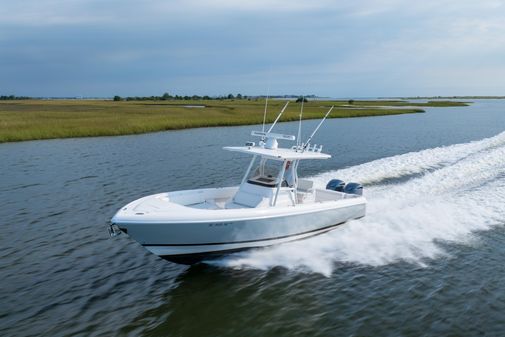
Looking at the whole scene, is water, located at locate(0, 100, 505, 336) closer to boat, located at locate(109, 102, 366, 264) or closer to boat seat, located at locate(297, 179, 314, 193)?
boat, located at locate(109, 102, 366, 264)

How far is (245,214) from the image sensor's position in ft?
39.4

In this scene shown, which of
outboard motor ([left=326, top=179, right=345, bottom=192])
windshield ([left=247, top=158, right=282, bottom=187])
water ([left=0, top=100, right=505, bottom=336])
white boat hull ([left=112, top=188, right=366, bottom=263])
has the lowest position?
water ([left=0, top=100, right=505, bottom=336])

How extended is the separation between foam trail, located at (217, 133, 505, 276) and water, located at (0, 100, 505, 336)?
6cm

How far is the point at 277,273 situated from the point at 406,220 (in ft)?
20.0

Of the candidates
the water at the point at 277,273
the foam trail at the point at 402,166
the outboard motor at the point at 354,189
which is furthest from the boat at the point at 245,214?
the foam trail at the point at 402,166

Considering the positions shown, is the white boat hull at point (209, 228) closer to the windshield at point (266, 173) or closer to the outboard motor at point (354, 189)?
the windshield at point (266, 173)

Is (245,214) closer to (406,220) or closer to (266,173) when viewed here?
(266,173)

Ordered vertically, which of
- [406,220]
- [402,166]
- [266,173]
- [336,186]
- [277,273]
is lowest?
[277,273]

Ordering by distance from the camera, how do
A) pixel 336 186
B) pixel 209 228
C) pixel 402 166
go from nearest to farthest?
pixel 209 228 → pixel 336 186 → pixel 402 166

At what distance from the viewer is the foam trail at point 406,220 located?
1272cm

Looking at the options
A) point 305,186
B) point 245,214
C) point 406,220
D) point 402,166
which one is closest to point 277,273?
point 245,214

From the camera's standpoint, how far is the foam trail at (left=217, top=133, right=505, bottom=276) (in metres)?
12.7

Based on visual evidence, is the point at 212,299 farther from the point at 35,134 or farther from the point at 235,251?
the point at 35,134

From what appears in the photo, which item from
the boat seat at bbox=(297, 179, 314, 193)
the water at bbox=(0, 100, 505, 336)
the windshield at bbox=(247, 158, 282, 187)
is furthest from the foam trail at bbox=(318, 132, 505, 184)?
the windshield at bbox=(247, 158, 282, 187)
